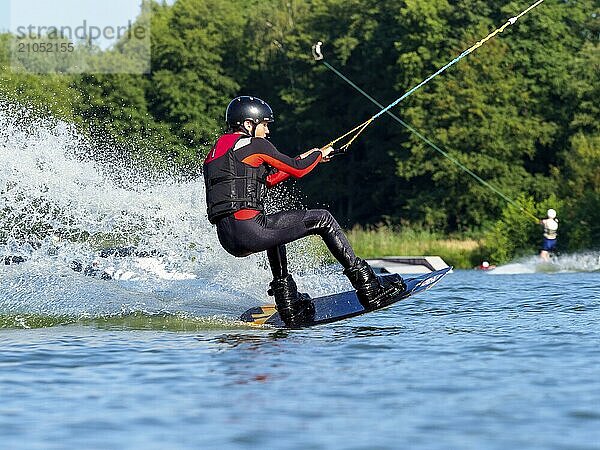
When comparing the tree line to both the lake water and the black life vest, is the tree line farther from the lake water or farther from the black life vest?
the black life vest

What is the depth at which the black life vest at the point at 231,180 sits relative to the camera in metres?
9.79

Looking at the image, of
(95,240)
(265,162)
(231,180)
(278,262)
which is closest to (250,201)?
(231,180)

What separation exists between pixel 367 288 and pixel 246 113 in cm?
173

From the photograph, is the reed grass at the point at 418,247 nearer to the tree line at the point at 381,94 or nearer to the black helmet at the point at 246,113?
the tree line at the point at 381,94

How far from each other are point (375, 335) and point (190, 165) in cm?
3394

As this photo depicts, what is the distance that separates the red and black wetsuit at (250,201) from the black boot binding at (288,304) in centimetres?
43

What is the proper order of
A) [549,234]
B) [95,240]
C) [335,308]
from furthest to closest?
[549,234], [95,240], [335,308]

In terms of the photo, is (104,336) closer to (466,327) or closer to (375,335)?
(375,335)

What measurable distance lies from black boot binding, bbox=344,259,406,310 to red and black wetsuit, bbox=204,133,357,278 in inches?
4.9

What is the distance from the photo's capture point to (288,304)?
33.8 ft

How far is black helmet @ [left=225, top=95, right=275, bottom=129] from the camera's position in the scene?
394 inches

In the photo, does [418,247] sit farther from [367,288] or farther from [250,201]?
[250,201]

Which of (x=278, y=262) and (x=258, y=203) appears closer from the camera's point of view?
(x=258, y=203)

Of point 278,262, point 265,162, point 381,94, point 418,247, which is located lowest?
point 278,262
